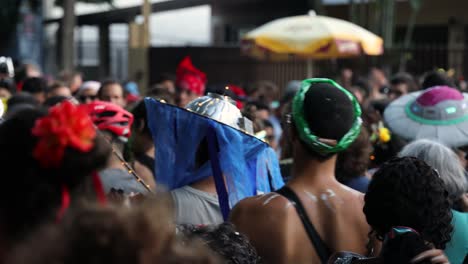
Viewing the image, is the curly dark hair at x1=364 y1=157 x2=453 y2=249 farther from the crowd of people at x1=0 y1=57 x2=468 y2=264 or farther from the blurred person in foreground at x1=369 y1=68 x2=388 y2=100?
the blurred person in foreground at x1=369 y1=68 x2=388 y2=100

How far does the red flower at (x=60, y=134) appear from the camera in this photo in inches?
74.2

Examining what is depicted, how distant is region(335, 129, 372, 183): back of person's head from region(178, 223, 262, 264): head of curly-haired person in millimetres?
2288

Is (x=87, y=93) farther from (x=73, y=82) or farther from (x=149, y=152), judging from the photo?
(x=149, y=152)

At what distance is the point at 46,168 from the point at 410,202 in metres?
1.48

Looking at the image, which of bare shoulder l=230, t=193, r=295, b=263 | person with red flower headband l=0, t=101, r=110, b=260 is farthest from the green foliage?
person with red flower headband l=0, t=101, r=110, b=260

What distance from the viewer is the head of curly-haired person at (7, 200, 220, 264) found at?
1.63m

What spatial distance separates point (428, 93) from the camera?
5.75 meters

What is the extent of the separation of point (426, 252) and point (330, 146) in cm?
109

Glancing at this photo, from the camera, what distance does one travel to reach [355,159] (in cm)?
499

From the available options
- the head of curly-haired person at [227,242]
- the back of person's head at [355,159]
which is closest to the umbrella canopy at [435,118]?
the back of person's head at [355,159]

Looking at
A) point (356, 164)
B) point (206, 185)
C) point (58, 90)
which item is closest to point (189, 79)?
point (58, 90)

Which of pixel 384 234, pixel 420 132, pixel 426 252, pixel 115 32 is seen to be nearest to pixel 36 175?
pixel 426 252

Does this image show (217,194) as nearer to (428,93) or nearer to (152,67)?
(428,93)

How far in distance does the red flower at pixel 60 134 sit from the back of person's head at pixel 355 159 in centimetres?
318
